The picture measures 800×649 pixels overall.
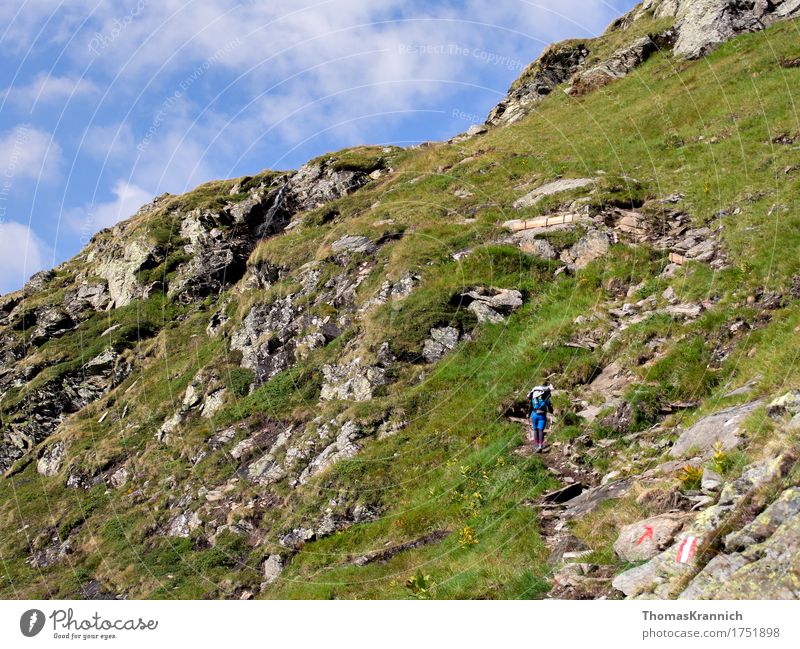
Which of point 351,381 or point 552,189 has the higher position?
point 552,189

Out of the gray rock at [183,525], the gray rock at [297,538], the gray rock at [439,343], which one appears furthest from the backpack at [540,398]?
the gray rock at [183,525]

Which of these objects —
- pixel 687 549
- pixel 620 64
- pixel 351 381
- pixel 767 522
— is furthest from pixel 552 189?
pixel 767 522

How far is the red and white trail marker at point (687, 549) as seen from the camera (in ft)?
26.3

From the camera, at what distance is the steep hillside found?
445 inches

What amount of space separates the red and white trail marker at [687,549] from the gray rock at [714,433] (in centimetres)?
269

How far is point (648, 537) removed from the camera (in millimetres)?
9195

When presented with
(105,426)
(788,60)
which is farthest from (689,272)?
(105,426)

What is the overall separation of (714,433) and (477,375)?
10566mm

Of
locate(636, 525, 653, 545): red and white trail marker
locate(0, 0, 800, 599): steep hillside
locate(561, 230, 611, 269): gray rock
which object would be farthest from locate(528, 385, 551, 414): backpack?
locate(561, 230, 611, 269): gray rock

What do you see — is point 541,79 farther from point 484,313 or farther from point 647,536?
point 647,536

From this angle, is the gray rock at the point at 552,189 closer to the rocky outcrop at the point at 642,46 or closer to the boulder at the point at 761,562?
the rocky outcrop at the point at 642,46

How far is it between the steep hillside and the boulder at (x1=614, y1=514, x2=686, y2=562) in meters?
0.04

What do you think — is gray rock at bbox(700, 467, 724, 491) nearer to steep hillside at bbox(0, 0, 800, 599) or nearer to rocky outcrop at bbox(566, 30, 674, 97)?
steep hillside at bbox(0, 0, 800, 599)
